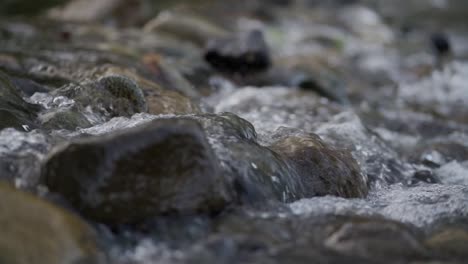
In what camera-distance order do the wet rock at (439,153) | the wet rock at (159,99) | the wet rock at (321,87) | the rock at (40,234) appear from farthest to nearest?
the wet rock at (321,87)
the wet rock at (439,153)
the wet rock at (159,99)
the rock at (40,234)

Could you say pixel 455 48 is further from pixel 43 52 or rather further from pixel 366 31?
pixel 43 52

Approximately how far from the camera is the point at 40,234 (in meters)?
2.59

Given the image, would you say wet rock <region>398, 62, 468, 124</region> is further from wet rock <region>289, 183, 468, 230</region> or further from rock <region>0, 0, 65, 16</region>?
rock <region>0, 0, 65, 16</region>

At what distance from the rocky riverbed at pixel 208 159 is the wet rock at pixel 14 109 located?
0.04 feet

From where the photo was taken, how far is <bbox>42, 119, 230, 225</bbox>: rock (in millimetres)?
3006

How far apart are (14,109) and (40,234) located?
1851 mm

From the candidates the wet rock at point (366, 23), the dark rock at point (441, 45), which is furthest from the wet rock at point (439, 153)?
the wet rock at point (366, 23)

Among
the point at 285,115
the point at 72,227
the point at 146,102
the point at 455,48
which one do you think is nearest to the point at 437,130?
the point at 285,115

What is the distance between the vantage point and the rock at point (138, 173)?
3.01 meters

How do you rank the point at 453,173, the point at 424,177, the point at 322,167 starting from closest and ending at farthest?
the point at 322,167
the point at 424,177
the point at 453,173

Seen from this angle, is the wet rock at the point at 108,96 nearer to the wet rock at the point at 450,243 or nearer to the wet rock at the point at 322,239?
the wet rock at the point at 322,239

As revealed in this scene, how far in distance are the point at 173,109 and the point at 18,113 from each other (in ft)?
4.66

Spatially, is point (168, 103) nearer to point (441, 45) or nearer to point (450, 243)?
point (450, 243)

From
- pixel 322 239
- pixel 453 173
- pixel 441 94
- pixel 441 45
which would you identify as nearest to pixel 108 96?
pixel 322 239
